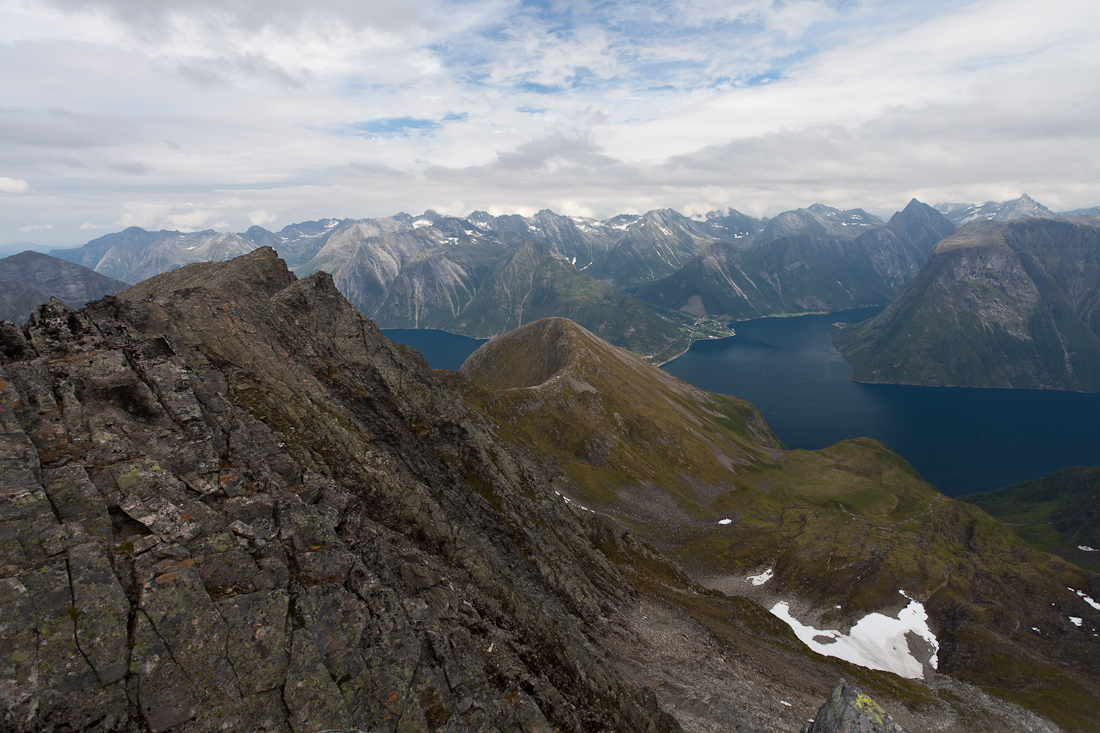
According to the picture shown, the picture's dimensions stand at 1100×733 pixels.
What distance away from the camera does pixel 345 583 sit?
2472cm

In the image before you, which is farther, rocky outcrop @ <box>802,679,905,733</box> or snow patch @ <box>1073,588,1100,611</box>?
snow patch @ <box>1073,588,1100,611</box>

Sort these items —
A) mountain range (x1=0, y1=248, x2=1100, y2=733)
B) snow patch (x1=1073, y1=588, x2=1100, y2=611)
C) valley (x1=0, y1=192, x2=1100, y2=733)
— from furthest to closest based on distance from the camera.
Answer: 1. snow patch (x1=1073, y1=588, x2=1100, y2=611)
2. valley (x1=0, y1=192, x2=1100, y2=733)
3. mountain range (x1=0, y1=248, x2=1100, y2=733)

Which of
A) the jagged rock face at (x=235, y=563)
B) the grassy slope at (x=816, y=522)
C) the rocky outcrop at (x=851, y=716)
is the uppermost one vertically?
the jagged rock face at (x=235, y=563)

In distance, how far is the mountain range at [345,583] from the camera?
1777 cm

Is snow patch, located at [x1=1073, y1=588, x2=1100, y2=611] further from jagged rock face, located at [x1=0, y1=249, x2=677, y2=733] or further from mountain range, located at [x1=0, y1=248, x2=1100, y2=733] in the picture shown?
jagged rock face, located at [x1=0, y1=249, x2=677, y2=733]

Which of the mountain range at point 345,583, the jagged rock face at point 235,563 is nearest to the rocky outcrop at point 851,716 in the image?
the mountain range at point 345,583

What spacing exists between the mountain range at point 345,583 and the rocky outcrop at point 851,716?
0.58 metres

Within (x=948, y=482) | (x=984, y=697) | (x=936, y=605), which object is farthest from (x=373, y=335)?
(x=948, y=482)

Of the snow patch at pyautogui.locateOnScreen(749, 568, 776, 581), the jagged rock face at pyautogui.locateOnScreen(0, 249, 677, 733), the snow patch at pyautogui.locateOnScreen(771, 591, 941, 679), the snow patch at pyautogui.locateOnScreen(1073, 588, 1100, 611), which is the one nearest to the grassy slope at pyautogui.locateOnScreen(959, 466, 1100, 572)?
the snow patch at pyautogui.locateOnScreen(1073, 588, 1100, 611)

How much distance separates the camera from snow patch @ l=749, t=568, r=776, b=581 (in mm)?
95625

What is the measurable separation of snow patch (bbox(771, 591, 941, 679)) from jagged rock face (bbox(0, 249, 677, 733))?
202 ft

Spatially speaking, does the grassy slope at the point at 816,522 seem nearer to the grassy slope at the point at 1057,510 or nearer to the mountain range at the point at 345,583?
the mountain range at the point at 345,583

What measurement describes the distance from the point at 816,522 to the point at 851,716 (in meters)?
109

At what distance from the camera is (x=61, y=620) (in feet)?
52.9
